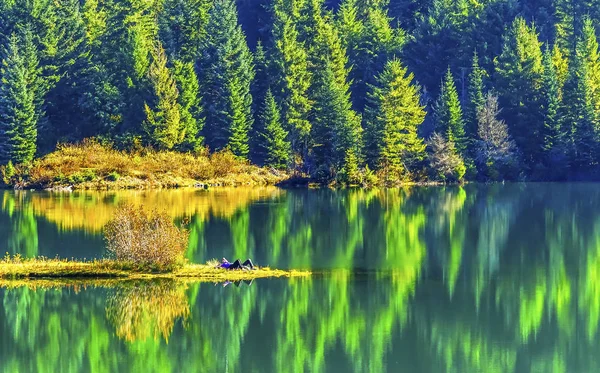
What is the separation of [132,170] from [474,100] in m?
31.3

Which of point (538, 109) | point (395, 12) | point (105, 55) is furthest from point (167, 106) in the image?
point (395, 12)

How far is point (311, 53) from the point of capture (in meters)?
94.8

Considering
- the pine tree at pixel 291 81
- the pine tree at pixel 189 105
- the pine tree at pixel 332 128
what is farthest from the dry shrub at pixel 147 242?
the pine tree at pixel 291 81

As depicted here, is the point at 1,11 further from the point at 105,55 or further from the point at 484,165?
the point at 484,165

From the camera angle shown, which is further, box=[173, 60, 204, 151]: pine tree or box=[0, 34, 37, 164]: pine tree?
box=[173, 60, 204, 151]: pine tree

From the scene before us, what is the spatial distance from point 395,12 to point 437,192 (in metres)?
47.7

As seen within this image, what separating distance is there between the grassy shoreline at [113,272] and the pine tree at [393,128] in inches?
2052

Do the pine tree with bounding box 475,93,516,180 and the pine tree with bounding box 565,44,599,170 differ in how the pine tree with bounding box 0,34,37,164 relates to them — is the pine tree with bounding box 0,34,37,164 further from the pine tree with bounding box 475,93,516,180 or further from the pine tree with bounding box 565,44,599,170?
the pine tree with bounding box 565,44,599,170

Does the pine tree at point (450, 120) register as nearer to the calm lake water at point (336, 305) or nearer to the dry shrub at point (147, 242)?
the calm lake water at point (336, 305)

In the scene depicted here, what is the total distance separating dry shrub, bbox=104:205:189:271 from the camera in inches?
1215

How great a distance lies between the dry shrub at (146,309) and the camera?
24.4m

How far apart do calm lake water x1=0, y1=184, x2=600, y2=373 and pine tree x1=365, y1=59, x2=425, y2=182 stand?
3436 centimetres

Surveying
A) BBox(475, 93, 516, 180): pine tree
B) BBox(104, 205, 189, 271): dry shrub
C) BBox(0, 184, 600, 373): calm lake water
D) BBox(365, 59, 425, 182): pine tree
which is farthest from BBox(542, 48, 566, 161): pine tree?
BBox(104, 205, 189, 271): dry shrub

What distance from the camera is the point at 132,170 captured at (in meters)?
80.8
